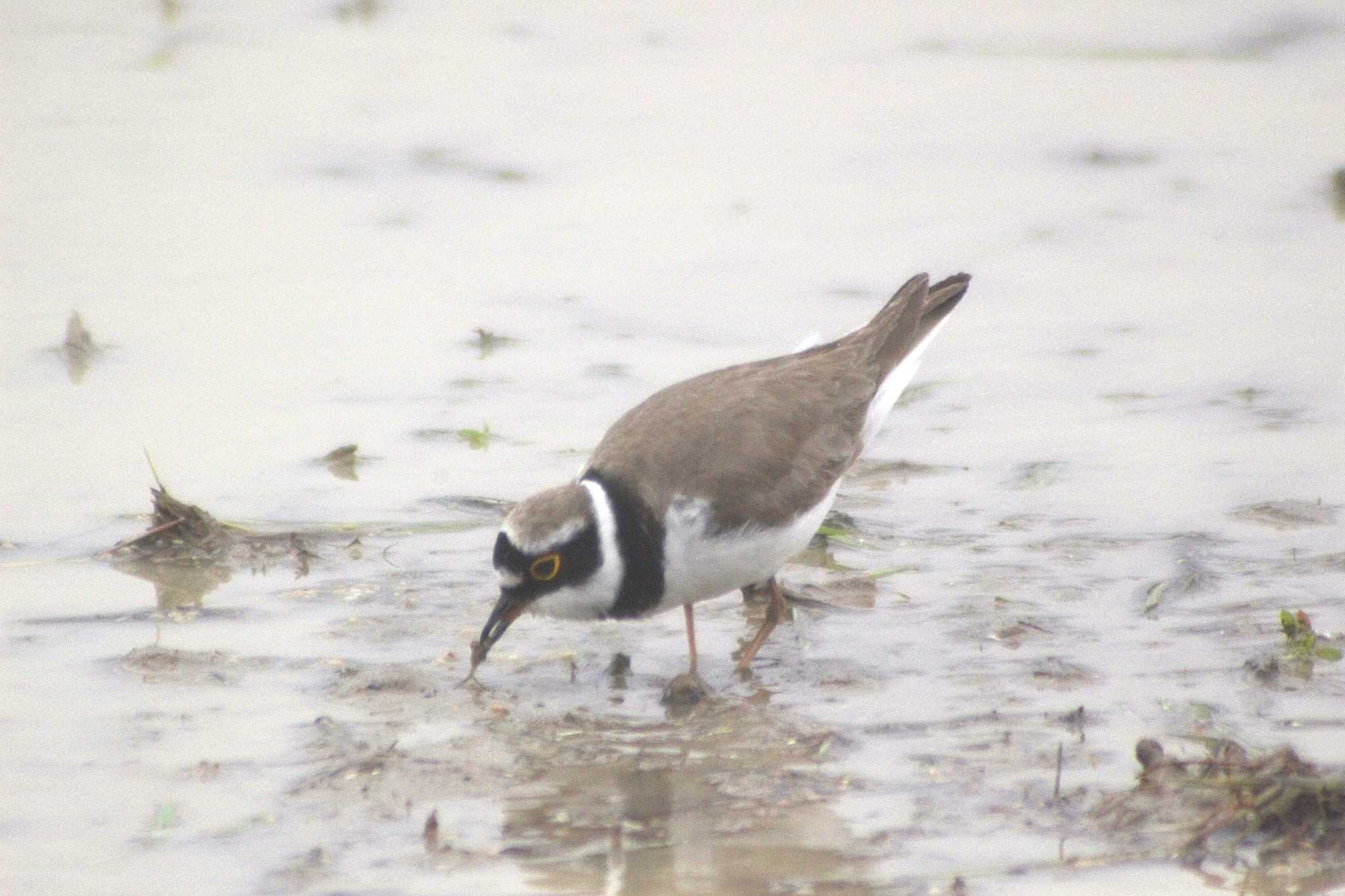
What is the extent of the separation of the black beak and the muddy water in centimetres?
17

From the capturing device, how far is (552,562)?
631cm

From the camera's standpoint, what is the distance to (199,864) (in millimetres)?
5215

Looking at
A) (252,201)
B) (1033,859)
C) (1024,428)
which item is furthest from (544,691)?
(252,201)

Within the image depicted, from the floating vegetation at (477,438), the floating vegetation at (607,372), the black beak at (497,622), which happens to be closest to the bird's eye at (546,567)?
the black beak at (497,622)

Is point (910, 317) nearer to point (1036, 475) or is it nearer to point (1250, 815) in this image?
point (1036, 475)

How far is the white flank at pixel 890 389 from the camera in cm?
763

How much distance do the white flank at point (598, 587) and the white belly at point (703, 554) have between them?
0.18 m

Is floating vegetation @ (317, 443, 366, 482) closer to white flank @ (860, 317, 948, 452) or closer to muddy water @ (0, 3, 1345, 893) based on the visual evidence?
muddy water @ (0, 3, 1345, 893)

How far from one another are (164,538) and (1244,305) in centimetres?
543

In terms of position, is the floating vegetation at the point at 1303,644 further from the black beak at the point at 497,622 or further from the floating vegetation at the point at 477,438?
the floating vegetation at the point at 477,438

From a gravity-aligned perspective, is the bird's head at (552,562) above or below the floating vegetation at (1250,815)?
above

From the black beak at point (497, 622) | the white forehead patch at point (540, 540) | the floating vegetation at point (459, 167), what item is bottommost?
the black beak at point (497, 622)

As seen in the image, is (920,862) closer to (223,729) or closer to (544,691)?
(544,691)

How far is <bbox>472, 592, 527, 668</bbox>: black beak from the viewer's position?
20.9ft
